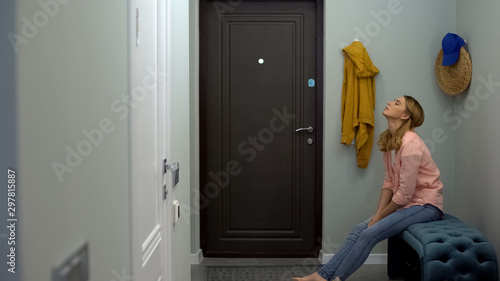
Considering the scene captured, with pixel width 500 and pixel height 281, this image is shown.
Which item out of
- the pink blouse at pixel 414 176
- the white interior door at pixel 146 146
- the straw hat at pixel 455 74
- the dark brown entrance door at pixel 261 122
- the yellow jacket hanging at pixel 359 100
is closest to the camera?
the white interior door at pixel 146 146

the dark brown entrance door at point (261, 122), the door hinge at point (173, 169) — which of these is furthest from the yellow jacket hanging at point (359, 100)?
the door hinge at point (173, 169)

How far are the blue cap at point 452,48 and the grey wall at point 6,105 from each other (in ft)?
11.1

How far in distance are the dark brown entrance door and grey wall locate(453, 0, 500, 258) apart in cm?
108

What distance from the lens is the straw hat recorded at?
3410 millimetres

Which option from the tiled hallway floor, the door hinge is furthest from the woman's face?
the door hinge

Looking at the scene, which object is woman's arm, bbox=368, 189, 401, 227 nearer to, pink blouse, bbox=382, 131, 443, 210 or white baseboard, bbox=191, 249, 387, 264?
pink blouse, bbox=382, 131, 443, 210

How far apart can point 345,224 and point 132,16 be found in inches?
120

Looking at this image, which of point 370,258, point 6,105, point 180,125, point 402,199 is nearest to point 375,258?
point 370,258

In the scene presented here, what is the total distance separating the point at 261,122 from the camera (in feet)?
13.2

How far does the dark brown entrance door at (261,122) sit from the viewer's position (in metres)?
4.00

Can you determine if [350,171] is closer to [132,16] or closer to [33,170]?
[132,16]

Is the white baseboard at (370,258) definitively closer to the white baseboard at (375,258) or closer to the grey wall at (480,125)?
the white baseboard at (375,258)

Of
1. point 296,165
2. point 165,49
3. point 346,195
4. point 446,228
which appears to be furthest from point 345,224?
point 165,49

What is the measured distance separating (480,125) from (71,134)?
3168 millimetres
